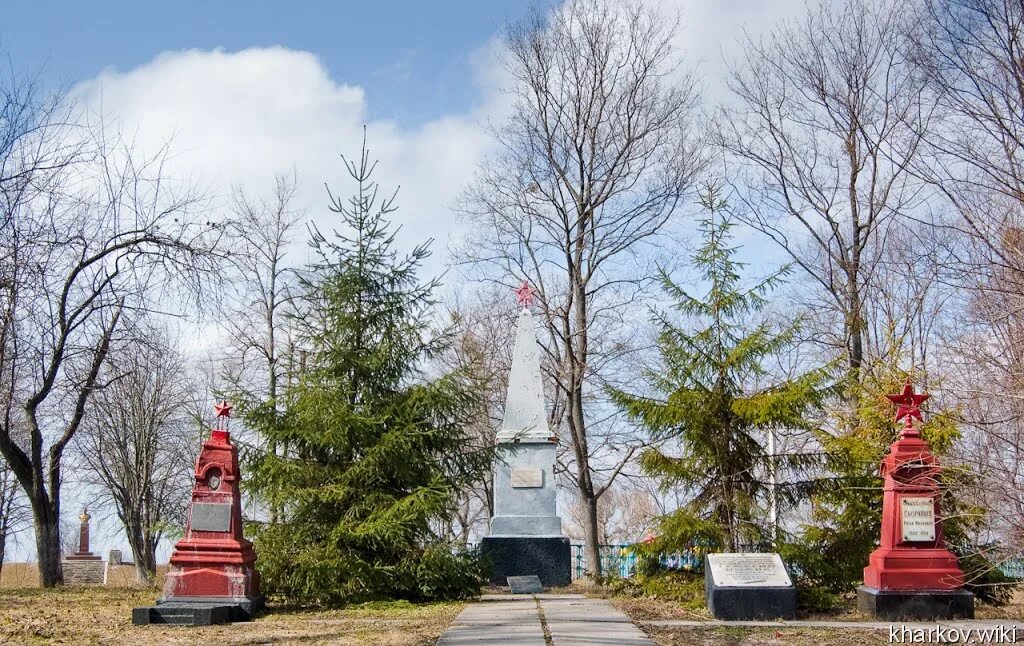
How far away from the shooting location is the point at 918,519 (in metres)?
11.1

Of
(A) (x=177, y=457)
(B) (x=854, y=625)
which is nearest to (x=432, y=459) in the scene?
(B) (x=854, y=625)

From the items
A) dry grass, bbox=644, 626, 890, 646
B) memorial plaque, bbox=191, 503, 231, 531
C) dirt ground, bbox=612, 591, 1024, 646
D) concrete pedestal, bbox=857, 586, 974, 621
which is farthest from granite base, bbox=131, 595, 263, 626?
concrete pedestal, bbox=857, 586, 974, 621

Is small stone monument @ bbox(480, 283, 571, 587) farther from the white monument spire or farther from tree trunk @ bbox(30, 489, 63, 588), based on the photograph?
tree trunk @ bbox(30, 489, 63, 588)

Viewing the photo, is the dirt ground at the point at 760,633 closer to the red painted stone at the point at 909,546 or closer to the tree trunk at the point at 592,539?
the red painted stone at the point at 909,546

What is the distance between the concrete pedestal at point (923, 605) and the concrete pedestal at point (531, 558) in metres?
6.23

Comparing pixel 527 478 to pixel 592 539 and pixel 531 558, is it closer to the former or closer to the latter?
pixel 531 558

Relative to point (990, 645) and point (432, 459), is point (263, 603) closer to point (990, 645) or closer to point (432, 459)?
point (432, 459)

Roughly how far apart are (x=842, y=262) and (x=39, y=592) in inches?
663

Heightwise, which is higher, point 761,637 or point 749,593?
point 749,593

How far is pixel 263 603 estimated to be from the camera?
12.0m

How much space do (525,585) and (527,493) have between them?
2.27 metres

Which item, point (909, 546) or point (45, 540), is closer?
point (909, 546)

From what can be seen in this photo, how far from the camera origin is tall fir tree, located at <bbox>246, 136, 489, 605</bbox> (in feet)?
40.0

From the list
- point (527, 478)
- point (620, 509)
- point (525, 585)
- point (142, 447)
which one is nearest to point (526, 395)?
point (527, 478)
